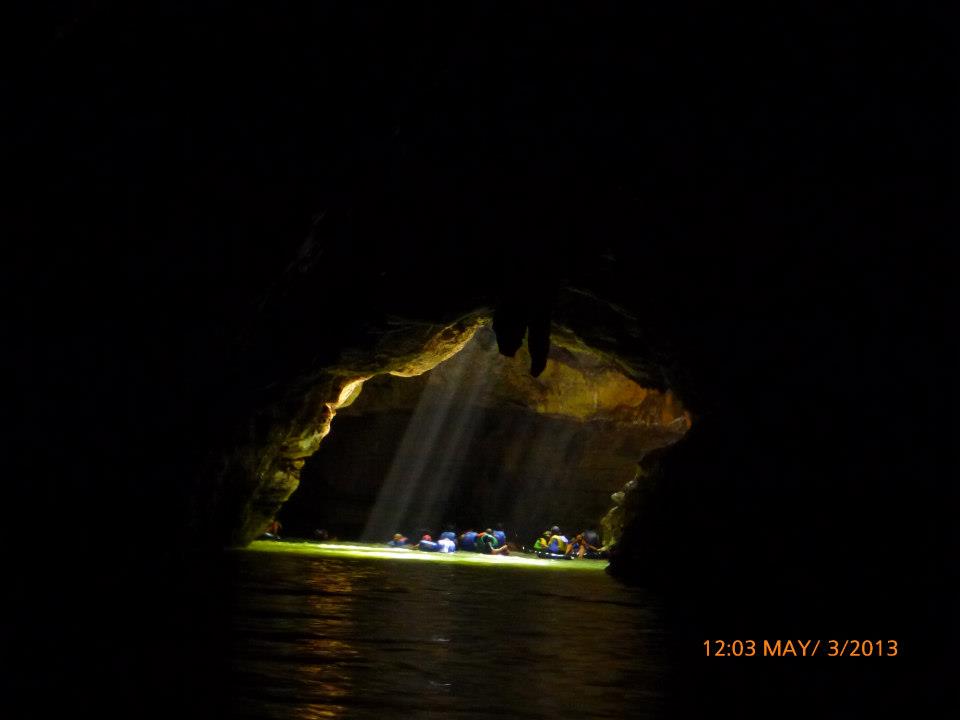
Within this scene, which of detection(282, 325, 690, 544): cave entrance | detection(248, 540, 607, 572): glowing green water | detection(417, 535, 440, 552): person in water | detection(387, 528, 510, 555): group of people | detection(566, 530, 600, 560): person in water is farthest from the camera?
detection(282, 325, 690, 544): cave entrance

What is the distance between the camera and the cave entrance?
2542 cm

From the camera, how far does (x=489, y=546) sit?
22703 mm

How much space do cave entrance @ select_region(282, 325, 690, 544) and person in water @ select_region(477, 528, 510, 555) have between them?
17.0 ft

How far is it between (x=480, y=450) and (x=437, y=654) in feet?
78.1

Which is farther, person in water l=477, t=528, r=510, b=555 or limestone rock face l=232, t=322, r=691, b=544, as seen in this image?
limestone rock face l=232, t=322, r=691, b=544

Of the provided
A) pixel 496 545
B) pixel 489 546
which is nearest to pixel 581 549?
pixel 496 545

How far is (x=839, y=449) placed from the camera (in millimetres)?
10492

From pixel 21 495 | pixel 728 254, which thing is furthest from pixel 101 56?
pixel 728 254

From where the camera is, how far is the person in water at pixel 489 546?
73.2ft

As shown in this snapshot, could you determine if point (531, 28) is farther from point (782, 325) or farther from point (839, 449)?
point (839, 449)
